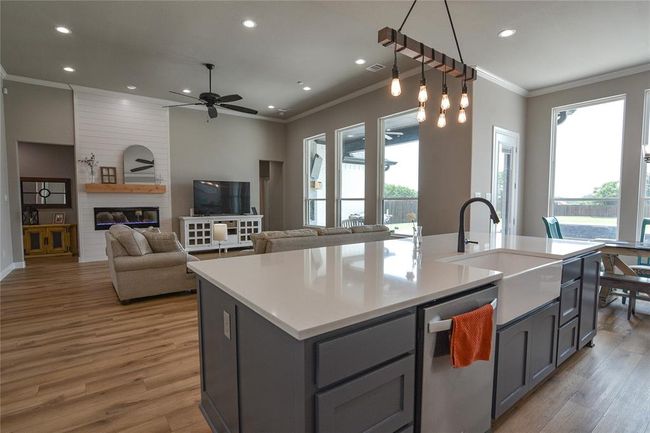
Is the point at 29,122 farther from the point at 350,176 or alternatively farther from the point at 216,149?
the point at 350,176

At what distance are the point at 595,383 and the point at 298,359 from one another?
2.47 metres

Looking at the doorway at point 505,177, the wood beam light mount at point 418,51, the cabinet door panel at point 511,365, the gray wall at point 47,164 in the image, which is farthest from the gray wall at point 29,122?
the doorway at point 505,177

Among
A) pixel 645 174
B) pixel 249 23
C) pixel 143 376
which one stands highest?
pixel 249 23

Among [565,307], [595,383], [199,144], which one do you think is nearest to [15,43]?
[199,144]

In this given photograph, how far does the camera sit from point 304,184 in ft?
26.7

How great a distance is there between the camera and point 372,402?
3.67 feet

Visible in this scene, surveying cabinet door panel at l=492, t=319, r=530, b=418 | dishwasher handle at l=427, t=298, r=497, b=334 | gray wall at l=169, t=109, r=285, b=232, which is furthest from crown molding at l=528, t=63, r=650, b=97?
gray wall at l=169, t=109, r=285, b=232

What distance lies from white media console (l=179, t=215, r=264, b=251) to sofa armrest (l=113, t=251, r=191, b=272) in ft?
8.30

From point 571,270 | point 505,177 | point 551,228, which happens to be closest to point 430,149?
point 505,177

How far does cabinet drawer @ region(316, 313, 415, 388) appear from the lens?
979mm

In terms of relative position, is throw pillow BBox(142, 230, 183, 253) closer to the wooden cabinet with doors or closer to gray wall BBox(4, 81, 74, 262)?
gray wall BBox(4, 81, 74, 262)

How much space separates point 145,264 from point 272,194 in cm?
542

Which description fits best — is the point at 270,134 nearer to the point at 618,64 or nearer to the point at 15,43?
the point at 15,43

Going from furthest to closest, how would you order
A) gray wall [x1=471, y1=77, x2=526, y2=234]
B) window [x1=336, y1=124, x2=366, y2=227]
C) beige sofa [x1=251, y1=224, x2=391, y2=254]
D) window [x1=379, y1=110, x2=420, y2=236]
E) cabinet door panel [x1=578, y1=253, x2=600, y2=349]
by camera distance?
window [x1=336, y1=124, x2=366, y2=227], window [x1=379, y1=110, x2=420, y2=236], gray wall [x1=471, y1=77, x2=526, y2=234], beige sofa [x1=251, y1=224, x2=391, y2=254], cabinet door panel [x1=578, y1=253, x2=600, y2=349]
